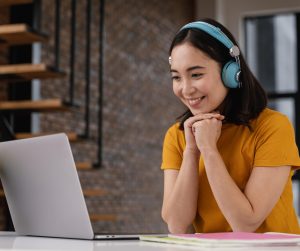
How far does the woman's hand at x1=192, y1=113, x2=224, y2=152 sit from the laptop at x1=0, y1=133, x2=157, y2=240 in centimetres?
48

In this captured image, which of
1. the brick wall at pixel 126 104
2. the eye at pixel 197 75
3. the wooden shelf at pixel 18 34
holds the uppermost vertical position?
the wooden shelf at pixel 18 34

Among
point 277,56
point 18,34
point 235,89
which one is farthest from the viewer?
point 277,56

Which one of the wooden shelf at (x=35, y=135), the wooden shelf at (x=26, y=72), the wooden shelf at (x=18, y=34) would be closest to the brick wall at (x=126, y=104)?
the wooden shelf at (x=35, y=135)

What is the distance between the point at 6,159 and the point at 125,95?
16.7 feet

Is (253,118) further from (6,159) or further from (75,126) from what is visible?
(75,126)

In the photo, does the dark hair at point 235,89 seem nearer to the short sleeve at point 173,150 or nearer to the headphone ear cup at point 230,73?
the headphone ear cup at point 230,73

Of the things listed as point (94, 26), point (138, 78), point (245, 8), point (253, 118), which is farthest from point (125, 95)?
point (253, 118)

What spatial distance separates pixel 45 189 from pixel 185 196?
0.52 meters

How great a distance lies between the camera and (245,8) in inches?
332

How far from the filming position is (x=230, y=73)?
2.05 m

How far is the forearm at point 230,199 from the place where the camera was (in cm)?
194

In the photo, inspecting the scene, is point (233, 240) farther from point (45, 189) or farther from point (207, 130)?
point (207, 130)

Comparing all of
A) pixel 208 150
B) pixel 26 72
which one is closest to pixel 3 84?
pixel 26 72

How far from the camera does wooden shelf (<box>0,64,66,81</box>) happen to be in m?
3.97
